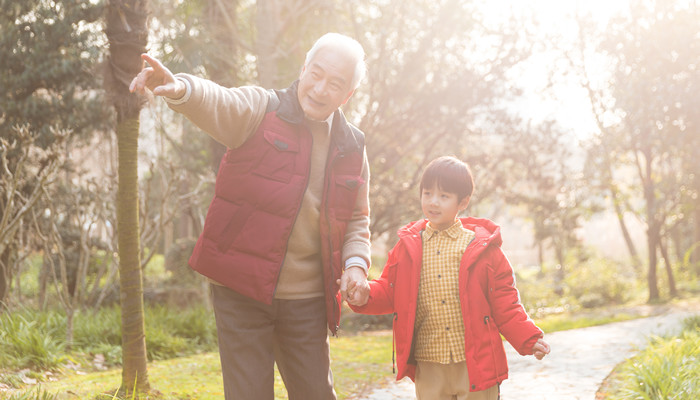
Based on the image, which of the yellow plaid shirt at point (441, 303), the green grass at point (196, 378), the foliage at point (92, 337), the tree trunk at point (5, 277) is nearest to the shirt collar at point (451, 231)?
the yellow plaid shirt at point (441, 303)

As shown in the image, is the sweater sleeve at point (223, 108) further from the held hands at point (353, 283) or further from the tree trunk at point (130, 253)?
the tree trunk at point (130, 253)

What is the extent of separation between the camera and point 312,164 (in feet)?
7.88

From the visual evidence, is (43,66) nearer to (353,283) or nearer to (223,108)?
(223,108)

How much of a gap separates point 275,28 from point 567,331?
5.65 metres

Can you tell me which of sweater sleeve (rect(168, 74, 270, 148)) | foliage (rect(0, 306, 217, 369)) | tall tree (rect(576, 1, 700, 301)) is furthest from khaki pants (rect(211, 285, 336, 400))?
tall tree (rect(576, 1, 700, 301))

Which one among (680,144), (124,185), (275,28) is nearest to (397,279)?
(124,185)

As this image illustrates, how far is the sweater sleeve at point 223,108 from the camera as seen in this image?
2010 millimetres

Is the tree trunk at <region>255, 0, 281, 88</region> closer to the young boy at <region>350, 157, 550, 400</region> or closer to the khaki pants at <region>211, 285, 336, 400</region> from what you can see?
the young boy at <region>350, 157, 550, 400</region>

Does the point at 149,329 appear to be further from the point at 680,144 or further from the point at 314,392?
the point at 680,144

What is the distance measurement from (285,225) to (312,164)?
28cm

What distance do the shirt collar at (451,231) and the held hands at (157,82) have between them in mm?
1420

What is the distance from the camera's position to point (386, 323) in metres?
10.3

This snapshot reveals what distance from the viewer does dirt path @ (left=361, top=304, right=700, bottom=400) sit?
4.68 meters

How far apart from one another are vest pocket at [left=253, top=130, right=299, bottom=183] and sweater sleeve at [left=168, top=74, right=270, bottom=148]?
82 mm
